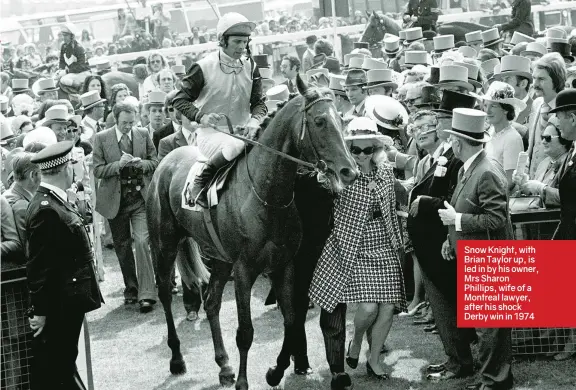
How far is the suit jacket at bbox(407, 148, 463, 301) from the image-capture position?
7.60m

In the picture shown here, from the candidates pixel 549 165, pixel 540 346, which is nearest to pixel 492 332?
pixel 540 346

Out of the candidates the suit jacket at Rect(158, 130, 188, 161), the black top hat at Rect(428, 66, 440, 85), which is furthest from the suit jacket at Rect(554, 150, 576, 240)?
the suit jacket at Rect(158, 130, 188, 161)

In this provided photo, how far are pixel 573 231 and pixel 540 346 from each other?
46.6 inches

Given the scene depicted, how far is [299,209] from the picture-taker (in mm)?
8023

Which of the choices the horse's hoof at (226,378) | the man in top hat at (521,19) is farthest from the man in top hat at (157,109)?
the man in top hat at (521,19)

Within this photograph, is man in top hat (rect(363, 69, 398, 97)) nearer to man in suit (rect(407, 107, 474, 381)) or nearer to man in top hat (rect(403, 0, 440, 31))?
man in suit (rect(407, 107, 474, 381))

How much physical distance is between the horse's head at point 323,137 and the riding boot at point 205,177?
3.52 ft

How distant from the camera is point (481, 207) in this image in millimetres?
6992

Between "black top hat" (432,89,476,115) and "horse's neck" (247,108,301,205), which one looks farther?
"black top hat" (432,89,476,115)

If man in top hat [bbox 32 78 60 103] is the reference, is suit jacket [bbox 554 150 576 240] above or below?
below

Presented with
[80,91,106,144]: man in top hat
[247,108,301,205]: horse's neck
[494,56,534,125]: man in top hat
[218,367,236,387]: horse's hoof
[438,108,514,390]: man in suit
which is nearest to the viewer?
[438,108,514,390]: man in suit

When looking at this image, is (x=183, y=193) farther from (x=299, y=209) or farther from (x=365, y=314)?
(x=365, y=314)

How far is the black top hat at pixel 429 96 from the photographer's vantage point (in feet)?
29.7

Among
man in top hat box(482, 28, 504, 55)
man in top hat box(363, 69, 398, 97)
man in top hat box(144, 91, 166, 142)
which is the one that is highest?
man in top hat box(482, 28, 504, 55)
